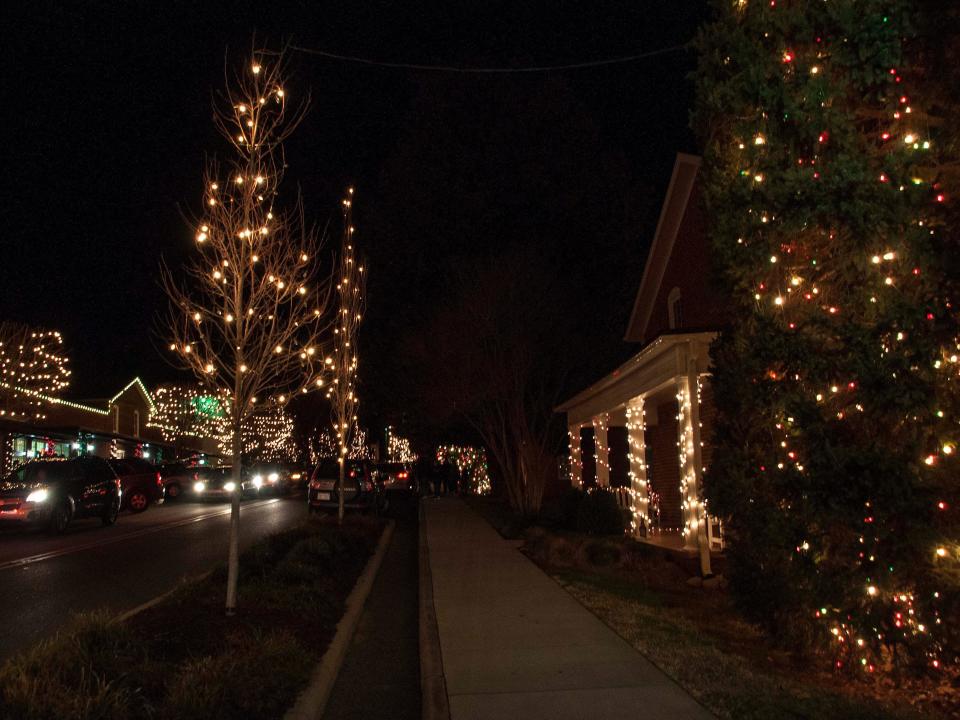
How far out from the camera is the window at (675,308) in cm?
1794

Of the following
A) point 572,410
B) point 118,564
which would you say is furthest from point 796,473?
point 572,410

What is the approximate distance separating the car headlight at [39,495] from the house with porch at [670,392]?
503 inches

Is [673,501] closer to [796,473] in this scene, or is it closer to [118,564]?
[118,564]

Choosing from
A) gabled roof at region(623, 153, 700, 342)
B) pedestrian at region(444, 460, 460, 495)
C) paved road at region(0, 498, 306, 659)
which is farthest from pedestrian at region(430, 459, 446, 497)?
gabled roof at region(623, 153, 700, 342)

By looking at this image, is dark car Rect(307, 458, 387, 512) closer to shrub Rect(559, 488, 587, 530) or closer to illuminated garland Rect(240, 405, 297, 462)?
shrub Rect(559, 488, 587, 530)

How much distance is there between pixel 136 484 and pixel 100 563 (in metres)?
13.9

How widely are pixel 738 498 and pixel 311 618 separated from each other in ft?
13.3

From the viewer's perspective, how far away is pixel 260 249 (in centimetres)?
931

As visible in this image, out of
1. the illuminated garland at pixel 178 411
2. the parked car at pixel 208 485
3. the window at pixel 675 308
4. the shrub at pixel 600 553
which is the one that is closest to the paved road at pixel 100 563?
the shrub at pixel 600 553

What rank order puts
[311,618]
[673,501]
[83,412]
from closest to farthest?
[311,618] < [673,501] < [83,412]

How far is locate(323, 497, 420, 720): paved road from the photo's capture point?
261 inches

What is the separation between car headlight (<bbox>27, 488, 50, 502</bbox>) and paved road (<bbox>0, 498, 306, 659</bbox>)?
85 centimetres

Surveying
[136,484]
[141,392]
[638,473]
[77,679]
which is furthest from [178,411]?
[77,679]

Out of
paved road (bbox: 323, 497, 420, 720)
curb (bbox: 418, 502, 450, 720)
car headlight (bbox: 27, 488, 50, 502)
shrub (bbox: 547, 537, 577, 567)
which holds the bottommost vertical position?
paved road (bbox: 323, 497, 420, 720)
